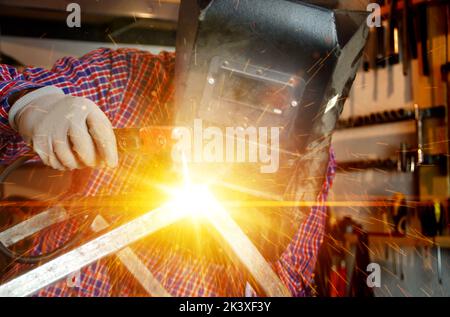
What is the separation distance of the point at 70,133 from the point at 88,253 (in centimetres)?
24

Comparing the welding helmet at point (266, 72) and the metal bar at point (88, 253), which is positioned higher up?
the welding helmet at point (266, 72)

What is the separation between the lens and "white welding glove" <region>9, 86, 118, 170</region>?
28.2 inches

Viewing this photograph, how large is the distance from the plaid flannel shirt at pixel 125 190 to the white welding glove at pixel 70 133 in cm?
33

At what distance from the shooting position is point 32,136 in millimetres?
768

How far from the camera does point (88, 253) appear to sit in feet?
1.97

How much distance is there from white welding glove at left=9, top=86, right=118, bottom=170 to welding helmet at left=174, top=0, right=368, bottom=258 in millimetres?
164

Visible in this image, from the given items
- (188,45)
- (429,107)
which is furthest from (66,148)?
(429,107)

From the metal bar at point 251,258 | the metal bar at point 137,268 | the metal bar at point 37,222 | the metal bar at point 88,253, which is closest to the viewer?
the metal bar at point 88,253


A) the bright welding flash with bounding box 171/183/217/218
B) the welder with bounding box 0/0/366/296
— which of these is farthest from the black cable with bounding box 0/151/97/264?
the welder with bounding box 0/0/366/296

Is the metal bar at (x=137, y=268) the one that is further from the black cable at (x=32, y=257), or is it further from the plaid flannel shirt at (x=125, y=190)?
the black cable at (x=32, y=257)

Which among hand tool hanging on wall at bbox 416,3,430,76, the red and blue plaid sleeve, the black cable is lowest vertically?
the black cable

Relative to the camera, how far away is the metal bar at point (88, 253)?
0.56 meters

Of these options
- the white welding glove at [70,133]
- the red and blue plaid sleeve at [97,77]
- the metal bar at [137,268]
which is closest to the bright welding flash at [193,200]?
the white welding glove at [70,133]

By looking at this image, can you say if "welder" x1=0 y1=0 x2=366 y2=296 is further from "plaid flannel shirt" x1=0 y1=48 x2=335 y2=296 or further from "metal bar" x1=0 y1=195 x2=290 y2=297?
"metal bar" x1=0 y1=195 x2=290 y2=297
